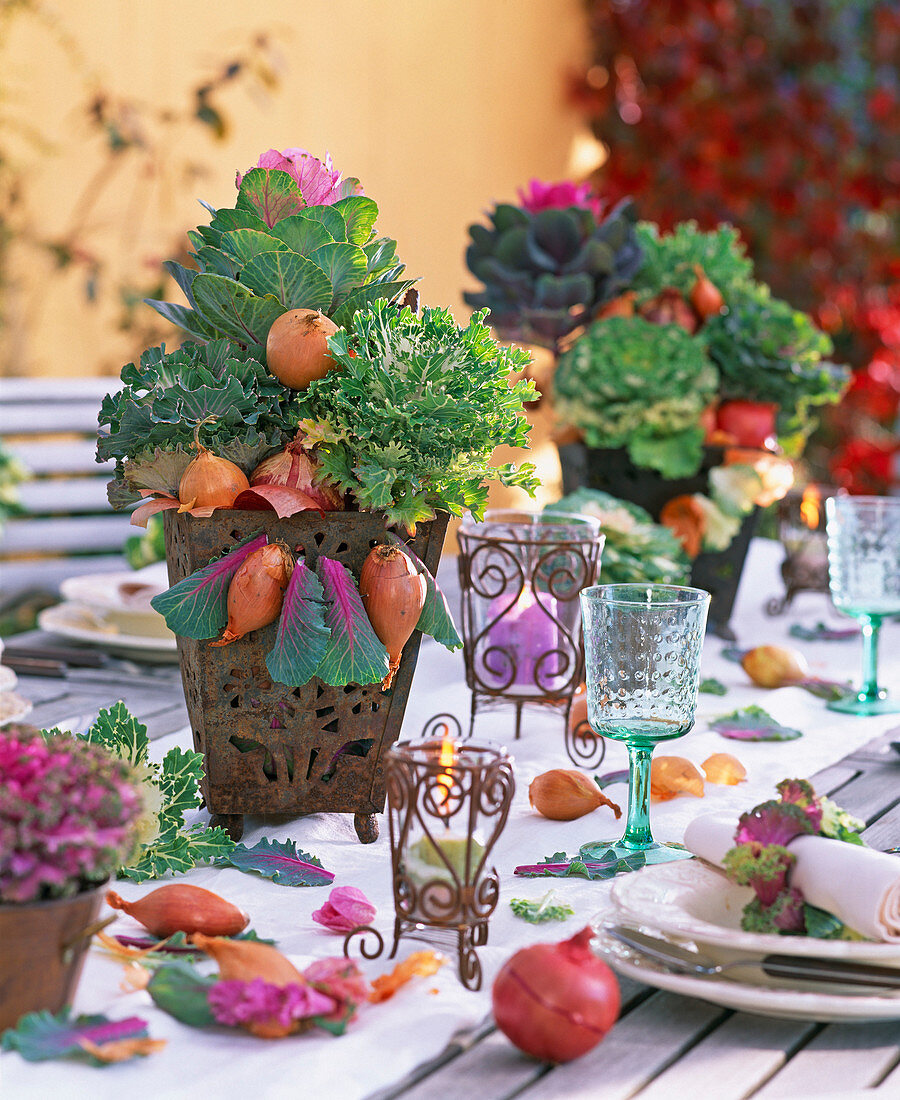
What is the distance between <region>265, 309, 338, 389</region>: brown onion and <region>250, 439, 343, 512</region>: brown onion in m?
0.06

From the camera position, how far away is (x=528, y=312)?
1.83 meters

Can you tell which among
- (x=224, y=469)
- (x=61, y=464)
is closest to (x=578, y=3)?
(x=61, y=464)

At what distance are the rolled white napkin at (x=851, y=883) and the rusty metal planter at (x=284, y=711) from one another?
38 cm

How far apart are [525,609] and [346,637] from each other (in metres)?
0.34

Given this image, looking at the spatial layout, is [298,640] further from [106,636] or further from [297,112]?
[297,112]

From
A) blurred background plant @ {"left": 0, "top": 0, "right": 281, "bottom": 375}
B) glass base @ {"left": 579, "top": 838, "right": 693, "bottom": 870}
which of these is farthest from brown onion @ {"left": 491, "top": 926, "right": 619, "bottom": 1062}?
blurred background plant @ {"left": 0, "top": 0, "right": 281, "bottom": 375}

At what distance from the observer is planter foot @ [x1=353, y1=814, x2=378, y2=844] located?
103cm

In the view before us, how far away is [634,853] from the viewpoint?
0.95 metres

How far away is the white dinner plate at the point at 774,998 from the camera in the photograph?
2.26ft

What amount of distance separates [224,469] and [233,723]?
20cm

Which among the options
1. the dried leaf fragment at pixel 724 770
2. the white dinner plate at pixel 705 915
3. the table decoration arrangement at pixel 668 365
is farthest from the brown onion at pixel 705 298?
the white dinner plate at pixel 705 915

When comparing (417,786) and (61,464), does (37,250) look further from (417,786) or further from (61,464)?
(417,786)

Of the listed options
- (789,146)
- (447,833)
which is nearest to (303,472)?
(447,833)

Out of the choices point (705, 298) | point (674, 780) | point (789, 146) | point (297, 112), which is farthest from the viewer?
point (789, 146)
